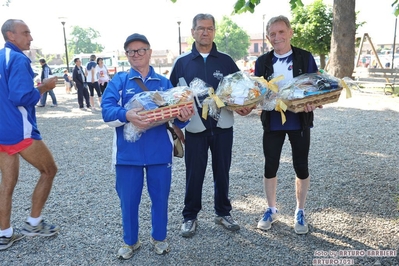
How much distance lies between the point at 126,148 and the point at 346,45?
43.3 ft

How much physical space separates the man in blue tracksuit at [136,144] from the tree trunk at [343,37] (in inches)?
497

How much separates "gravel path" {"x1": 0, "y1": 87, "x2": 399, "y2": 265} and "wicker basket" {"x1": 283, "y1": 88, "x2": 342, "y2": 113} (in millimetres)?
1380

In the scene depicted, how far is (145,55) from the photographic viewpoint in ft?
10.2

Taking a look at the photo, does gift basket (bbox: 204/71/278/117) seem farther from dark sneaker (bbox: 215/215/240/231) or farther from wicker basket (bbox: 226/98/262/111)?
dark sneaker (bbox: 215/215/240/231)

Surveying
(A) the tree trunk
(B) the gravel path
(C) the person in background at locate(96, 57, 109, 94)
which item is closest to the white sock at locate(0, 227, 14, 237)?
(B) the gravel path

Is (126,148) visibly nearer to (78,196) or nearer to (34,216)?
(34,216)

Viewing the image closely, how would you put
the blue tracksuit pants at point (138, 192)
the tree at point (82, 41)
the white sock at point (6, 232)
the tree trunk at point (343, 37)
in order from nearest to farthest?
1. the blue tracksuit pants at point (138, 192)
2. the white sock at point (6, 232)
3. the tree trunk at point (343, 37)
4. the tree at point (82, 41)

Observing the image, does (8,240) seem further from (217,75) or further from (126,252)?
(217,75)

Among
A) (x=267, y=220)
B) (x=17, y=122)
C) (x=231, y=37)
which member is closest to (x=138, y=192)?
(x=17, y=122)

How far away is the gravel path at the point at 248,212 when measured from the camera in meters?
3.36

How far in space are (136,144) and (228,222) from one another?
4.83ft

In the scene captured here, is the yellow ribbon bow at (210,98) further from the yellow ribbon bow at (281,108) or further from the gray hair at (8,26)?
the gray hair at (8,26)

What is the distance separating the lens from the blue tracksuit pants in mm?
3191

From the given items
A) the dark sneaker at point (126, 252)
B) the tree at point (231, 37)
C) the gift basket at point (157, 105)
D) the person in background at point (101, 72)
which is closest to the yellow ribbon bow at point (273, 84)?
the gift basket at point (157, 105)
